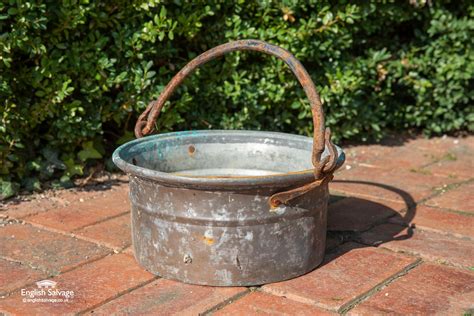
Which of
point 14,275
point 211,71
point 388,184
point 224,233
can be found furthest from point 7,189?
point 388,184

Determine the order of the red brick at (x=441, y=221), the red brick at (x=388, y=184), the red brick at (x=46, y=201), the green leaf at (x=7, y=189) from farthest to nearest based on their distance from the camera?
the red brick at (x=388, y=184) < the green leaf at (x=7, y=189) < the red brick at (x=46, y=201) < the red brick at (x=441, y=221)

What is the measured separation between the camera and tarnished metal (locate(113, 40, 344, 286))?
9.54 ft

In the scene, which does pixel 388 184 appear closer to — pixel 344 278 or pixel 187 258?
pixel 344 278

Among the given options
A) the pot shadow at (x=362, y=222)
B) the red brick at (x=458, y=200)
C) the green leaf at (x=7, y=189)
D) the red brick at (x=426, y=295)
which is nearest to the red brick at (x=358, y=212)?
the pot shadow at (x=362, y=222)

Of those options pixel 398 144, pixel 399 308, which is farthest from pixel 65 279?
pixel 398 144

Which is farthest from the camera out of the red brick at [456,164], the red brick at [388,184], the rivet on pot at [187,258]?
the red brick at [456,164]

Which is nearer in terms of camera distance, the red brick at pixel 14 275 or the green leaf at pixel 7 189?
the red brick at pixel 14 275

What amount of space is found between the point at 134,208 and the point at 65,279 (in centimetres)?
42

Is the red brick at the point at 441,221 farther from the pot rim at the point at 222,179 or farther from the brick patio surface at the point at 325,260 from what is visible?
the pot rim at the point at 222,179

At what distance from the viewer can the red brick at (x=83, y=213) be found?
3.86 m

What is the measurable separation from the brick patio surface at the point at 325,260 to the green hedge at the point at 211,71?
1.41 ft

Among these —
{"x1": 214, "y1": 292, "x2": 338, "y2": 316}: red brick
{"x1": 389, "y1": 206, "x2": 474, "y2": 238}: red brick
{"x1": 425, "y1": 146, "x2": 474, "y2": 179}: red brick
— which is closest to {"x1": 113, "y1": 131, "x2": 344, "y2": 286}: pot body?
{"x1": 214, "y1": 292, "x2": 338, "y2": 316}: red brick

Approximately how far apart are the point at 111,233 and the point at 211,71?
4.81 feet

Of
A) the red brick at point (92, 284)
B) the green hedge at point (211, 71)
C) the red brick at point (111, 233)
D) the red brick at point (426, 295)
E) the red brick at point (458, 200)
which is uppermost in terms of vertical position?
the green hedge at point (211, 71)
